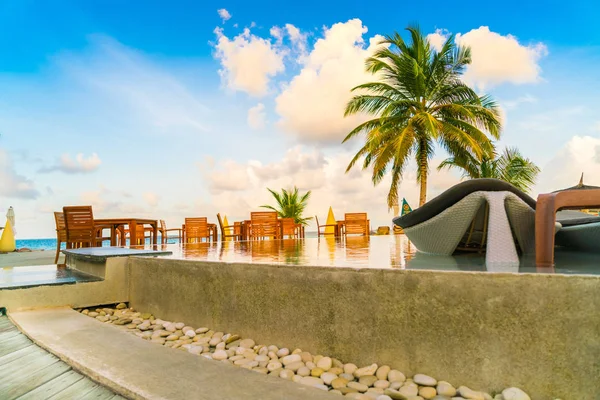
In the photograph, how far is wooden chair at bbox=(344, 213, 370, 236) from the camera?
10.6 meters

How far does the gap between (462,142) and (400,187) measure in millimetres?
2843

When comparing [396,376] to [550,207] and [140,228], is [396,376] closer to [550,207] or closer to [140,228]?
[550,207]

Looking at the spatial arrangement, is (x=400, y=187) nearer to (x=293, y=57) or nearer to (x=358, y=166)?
(x=358, y=166)

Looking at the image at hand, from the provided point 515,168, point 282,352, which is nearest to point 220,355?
point 282,352

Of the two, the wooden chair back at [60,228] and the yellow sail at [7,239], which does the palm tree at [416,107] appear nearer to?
the wooden chair back at [60,228]

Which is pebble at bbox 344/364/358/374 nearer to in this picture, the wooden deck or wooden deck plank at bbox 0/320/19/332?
the wooden deck

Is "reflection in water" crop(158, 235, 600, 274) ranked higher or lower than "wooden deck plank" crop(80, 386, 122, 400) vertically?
higher

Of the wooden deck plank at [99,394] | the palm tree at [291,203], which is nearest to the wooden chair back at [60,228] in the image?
the wooden deck plank at [99,394]

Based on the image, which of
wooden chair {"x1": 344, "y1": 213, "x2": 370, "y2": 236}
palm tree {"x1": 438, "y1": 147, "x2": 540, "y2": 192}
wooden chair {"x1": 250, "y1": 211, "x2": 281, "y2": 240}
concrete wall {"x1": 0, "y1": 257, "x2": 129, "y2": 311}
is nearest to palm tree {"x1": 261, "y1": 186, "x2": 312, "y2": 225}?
wooden chair {"x1": 344, "y1": 213, "x2": 370, "y2": 236}

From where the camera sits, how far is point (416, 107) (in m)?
13.6

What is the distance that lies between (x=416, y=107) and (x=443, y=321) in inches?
525

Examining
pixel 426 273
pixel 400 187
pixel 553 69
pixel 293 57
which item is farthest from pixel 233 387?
pixel 400 187

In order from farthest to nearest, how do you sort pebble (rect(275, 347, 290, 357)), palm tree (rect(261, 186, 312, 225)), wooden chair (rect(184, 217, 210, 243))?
palm tree (rect(261, 186, 312, 225)) < wooden chair (rect(184, 217, 210, 243)) < pebble (rect(275, 347, 290, 357))

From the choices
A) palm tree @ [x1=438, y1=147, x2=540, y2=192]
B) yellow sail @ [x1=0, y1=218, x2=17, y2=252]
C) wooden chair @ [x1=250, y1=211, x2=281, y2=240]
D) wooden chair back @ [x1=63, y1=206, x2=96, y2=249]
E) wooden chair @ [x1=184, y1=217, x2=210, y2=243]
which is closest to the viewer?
wooden chair back @ [x1=63, y1=206, x2=96, y2=249]
